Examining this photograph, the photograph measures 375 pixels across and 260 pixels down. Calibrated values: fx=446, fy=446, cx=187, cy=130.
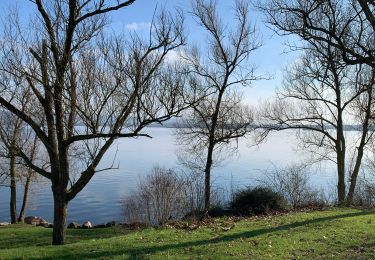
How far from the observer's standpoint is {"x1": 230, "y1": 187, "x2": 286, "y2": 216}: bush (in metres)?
21.2

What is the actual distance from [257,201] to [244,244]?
11450mm

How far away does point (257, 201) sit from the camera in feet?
70.6

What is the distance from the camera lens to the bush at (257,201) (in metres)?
21.2

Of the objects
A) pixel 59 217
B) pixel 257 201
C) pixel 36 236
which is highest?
pixel 257 201

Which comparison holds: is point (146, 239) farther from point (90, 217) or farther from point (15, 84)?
point (90, 217)

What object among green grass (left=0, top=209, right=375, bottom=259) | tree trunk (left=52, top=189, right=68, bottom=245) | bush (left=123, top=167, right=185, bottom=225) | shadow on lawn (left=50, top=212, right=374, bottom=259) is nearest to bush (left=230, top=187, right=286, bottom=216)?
bush (left=123, top=167, right=185, bottom=225)

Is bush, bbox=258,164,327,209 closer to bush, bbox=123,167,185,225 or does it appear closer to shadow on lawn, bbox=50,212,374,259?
bush, bbox=123,167,185,225

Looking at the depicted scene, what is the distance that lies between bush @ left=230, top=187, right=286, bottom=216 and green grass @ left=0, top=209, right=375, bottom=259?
684 cm

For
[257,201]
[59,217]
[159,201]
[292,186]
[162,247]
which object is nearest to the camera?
[162,247]

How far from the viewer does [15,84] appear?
1344 centimetres

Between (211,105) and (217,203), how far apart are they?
5.38 m

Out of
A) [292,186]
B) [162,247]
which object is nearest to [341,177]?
[292,186]

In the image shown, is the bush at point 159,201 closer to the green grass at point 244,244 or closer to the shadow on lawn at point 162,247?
the green grass at point 244,244

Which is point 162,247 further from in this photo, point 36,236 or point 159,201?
point 159,201
